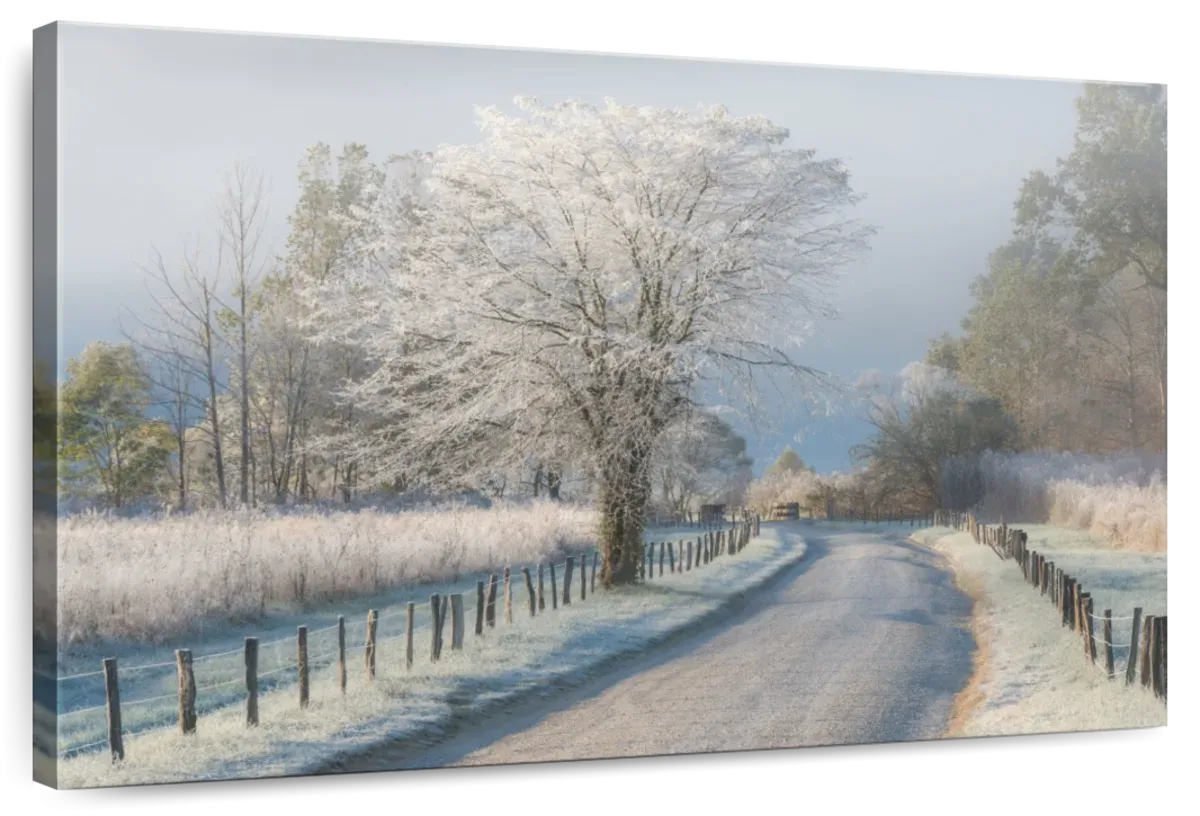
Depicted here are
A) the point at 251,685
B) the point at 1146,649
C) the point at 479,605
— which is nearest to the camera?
the point at 251,685

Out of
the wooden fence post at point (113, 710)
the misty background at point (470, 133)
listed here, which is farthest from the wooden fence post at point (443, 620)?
the misty background at point (470, 133)

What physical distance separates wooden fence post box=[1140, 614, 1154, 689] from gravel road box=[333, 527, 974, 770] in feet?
3.50

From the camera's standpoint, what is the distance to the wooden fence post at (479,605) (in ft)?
25.2

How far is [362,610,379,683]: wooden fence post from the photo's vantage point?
717cm

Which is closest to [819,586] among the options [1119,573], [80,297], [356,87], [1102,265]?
[1119,573]

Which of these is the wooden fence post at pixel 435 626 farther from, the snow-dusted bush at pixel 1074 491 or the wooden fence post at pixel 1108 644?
the wooden fence post at pixel 1108 644

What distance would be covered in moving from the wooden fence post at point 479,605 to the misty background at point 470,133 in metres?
1.87

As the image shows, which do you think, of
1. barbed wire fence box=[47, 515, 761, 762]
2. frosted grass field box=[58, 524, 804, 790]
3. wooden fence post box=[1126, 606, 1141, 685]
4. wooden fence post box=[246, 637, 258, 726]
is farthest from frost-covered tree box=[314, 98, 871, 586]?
wooden fence post box=[1126, 606, 1141, 685]

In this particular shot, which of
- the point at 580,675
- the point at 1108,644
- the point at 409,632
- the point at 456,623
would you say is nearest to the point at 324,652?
the point at 409,632

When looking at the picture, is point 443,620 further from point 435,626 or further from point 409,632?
point 409,632

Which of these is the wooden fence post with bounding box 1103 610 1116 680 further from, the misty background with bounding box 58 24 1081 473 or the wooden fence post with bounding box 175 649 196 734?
the wooden fence post with bounding box 175 649 196 734

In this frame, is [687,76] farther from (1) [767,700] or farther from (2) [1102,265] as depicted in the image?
(1) [767,700]

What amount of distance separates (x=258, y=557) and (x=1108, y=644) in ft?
16.9

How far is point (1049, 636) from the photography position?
831 cm
